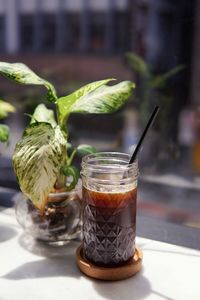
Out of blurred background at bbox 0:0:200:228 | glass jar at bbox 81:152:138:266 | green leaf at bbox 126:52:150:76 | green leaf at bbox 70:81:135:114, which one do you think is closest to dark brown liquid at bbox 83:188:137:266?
glass jar at bbox 81:152:138:266

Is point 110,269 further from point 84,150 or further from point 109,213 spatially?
point 84,150

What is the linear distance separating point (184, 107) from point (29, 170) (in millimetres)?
990

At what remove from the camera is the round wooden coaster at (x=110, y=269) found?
0.61 meters

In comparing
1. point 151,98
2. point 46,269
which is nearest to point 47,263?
point 46,269

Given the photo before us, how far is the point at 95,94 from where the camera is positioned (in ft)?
2.22

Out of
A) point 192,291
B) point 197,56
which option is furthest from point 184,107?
point 192,291

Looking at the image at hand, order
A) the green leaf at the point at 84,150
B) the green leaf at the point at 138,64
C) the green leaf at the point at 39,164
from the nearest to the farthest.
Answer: the green leaf at the point at 39,164 < the green leaf at the point at 84,150 < the green leaf at the point at 138,64

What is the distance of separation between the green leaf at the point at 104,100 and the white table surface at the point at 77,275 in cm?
27

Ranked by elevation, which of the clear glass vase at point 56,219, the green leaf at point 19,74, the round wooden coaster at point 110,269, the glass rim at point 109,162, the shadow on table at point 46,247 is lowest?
the shadow on table at point 46,247

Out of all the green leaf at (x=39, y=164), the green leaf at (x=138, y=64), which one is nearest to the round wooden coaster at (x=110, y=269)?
the green leaf at (x=39, y=164)

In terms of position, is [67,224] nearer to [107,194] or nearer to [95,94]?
[107,194]

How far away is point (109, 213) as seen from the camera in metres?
0.60

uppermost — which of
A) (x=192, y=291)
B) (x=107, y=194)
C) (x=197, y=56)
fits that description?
(x=197, y=56)

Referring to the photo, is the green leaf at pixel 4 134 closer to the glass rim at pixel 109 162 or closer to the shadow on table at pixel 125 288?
the glass rim at pixel 109 162
